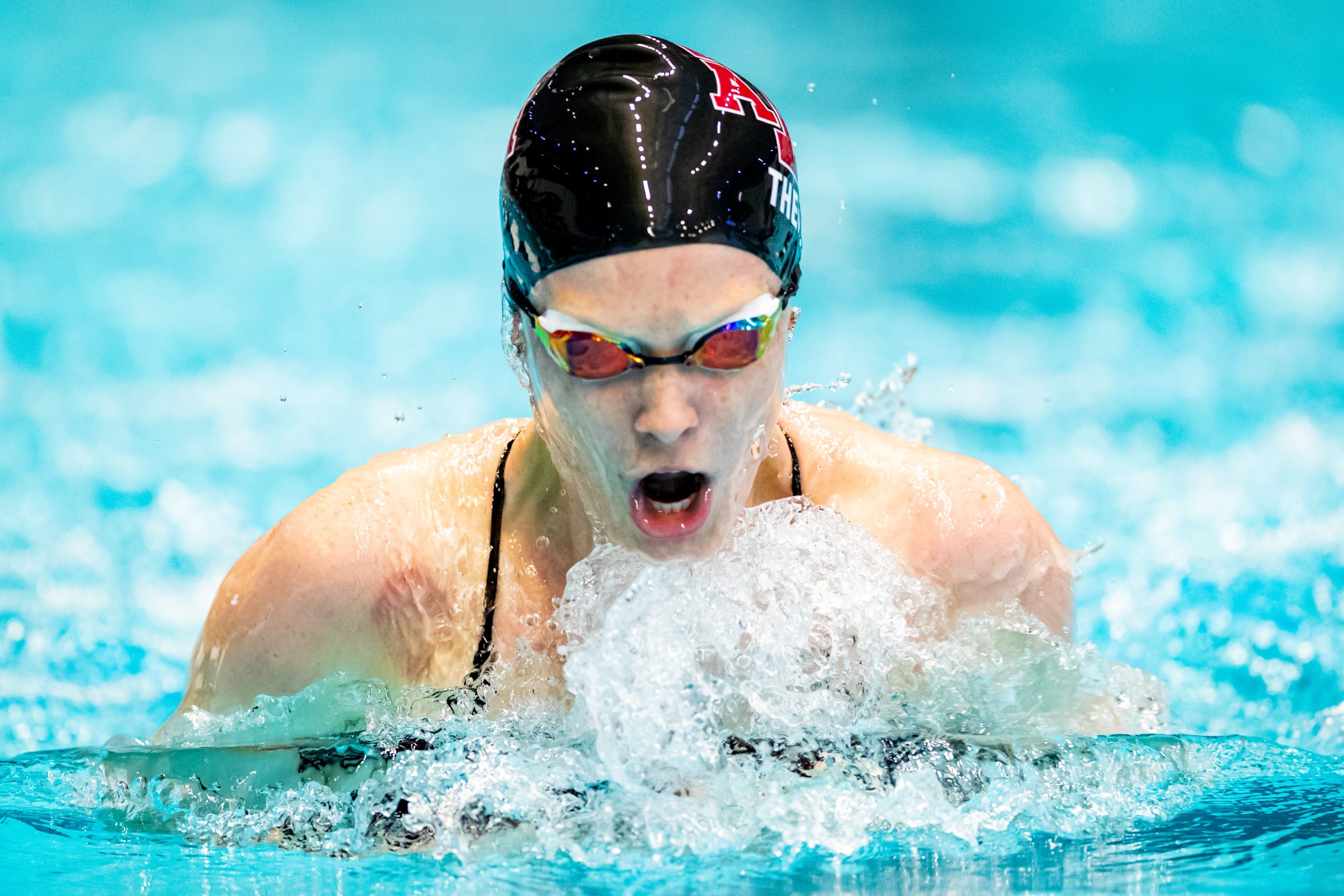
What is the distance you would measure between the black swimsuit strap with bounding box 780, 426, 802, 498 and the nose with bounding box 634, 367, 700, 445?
584mm

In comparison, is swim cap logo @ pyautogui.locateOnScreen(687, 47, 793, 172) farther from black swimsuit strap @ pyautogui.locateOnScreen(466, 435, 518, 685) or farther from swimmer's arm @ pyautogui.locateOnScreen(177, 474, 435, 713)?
swimmer's arm @ pyautogui.locateOnScreen(177, 474, 435, 713)

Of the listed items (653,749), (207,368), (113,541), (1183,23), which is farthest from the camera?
(1183,23)

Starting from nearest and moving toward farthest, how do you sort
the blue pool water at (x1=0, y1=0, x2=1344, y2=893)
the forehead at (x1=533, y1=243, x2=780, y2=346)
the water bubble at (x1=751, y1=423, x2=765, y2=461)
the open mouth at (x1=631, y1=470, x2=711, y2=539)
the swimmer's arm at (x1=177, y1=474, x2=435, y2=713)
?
1. the forehead at (x1=533, y1=243, x2=780, y2=346)
2. the open mouth at (x1=631, y1=470, x2=711, y2=539)
3. the water bubble at (x1=751, y1=423, x2=765, y2=461)
4. the swimmer's arm at (x1=177, y1=474, x2=435, y2=713)
5. the blue pool water at (x1=0, y1=0, x2=1344, y2=893)

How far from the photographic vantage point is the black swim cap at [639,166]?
1962 mm

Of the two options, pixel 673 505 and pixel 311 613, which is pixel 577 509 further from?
pixel 311 613

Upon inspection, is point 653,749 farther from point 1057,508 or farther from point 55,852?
point 1057,508

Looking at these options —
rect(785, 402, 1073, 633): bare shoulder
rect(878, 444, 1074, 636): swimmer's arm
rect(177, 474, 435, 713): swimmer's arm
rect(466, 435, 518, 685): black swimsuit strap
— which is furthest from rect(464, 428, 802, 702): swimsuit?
rect(878, 444, 1074, 636): swimmer's arm

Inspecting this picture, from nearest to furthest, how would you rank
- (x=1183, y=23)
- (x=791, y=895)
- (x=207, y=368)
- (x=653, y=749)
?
(x=791, y=895)
(x=653, y=749)
(x=207, y=368)
(x=1183, y=23)

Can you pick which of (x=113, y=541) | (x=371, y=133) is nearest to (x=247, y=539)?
(x=113, y=541)

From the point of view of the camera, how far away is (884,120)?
684 cm

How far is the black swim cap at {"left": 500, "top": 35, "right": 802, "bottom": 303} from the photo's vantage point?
196 cm

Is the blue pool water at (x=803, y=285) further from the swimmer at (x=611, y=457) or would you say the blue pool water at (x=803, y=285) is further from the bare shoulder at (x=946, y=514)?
the swimmer at (x=611, y=457)

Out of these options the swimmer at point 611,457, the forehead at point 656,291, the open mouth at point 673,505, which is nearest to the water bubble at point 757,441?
the swimmer at point 611,457

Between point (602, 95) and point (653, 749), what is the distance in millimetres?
1084
